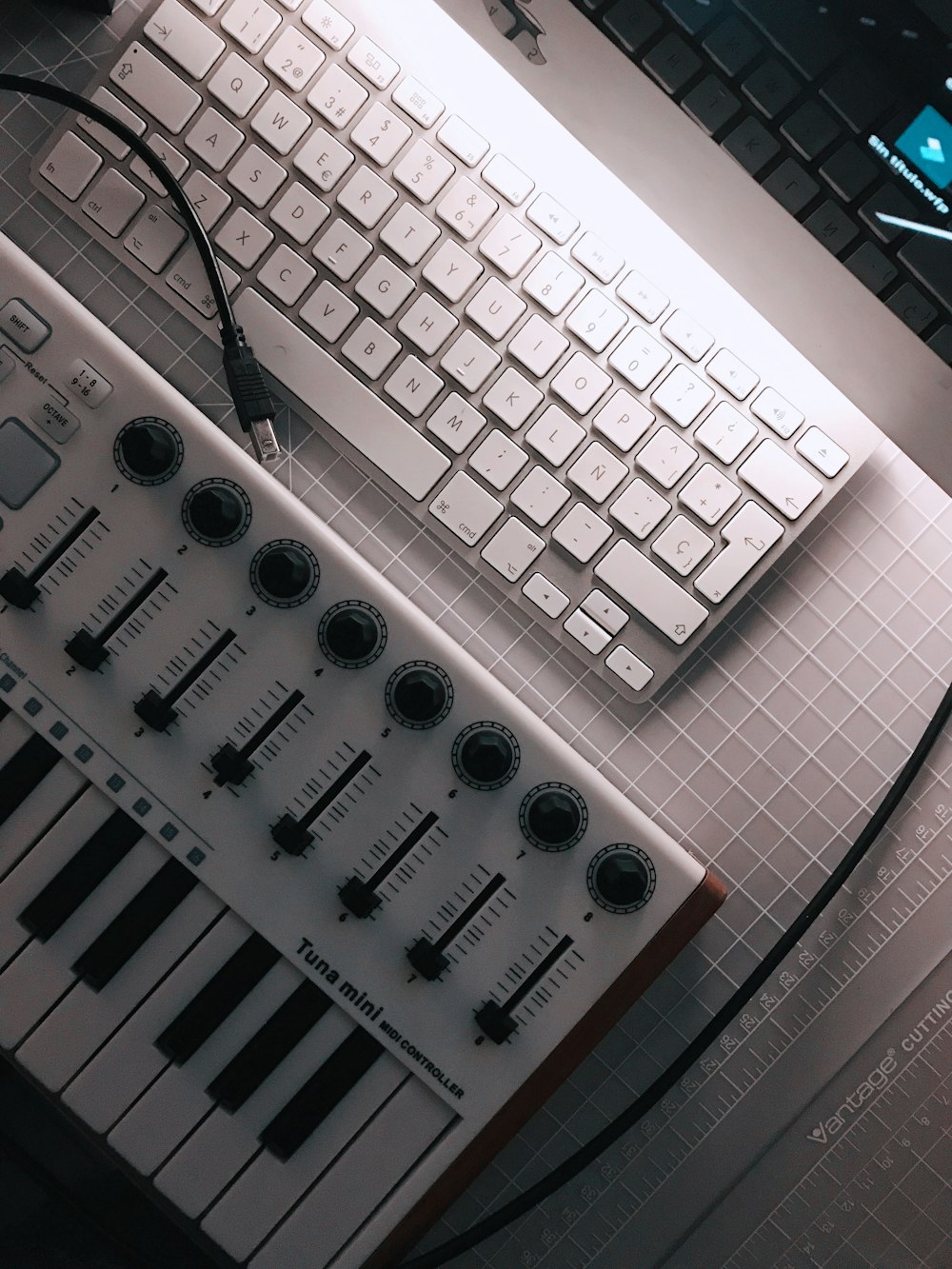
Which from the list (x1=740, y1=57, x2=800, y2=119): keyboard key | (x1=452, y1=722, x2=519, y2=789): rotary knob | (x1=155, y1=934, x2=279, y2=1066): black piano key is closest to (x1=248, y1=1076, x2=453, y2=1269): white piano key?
(x1=155, y1=934, x2=279, y2=1066): black piano key

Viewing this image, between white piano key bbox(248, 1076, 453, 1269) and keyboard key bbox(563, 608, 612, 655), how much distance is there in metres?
0.38

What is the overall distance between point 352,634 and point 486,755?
12 centimetres

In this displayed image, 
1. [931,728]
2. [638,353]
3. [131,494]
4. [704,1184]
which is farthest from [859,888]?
[131,494]

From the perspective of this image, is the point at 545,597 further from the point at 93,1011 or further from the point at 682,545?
the point at 93,1011

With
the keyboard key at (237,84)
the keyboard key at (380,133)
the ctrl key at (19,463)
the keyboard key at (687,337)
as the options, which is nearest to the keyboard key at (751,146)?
the keyboard key at (687,337)

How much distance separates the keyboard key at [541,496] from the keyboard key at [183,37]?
41 cm

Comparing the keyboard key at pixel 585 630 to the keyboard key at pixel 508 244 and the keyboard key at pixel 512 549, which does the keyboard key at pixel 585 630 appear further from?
the keyboard key at pixel 508 244

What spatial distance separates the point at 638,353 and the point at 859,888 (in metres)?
0.49

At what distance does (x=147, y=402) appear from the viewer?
2.04 feet

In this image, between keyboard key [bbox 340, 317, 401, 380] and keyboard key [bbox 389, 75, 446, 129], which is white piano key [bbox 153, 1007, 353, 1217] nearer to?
keyboard key [bbox 340, 317, 401, 380]

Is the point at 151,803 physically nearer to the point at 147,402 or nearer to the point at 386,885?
the point at 386,885

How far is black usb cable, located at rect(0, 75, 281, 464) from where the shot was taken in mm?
678

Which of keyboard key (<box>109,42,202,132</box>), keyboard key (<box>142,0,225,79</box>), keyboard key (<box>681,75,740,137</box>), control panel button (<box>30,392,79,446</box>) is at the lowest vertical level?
control panel button (<box>30,392,79,446</box>)

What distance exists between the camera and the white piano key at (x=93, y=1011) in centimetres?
61
